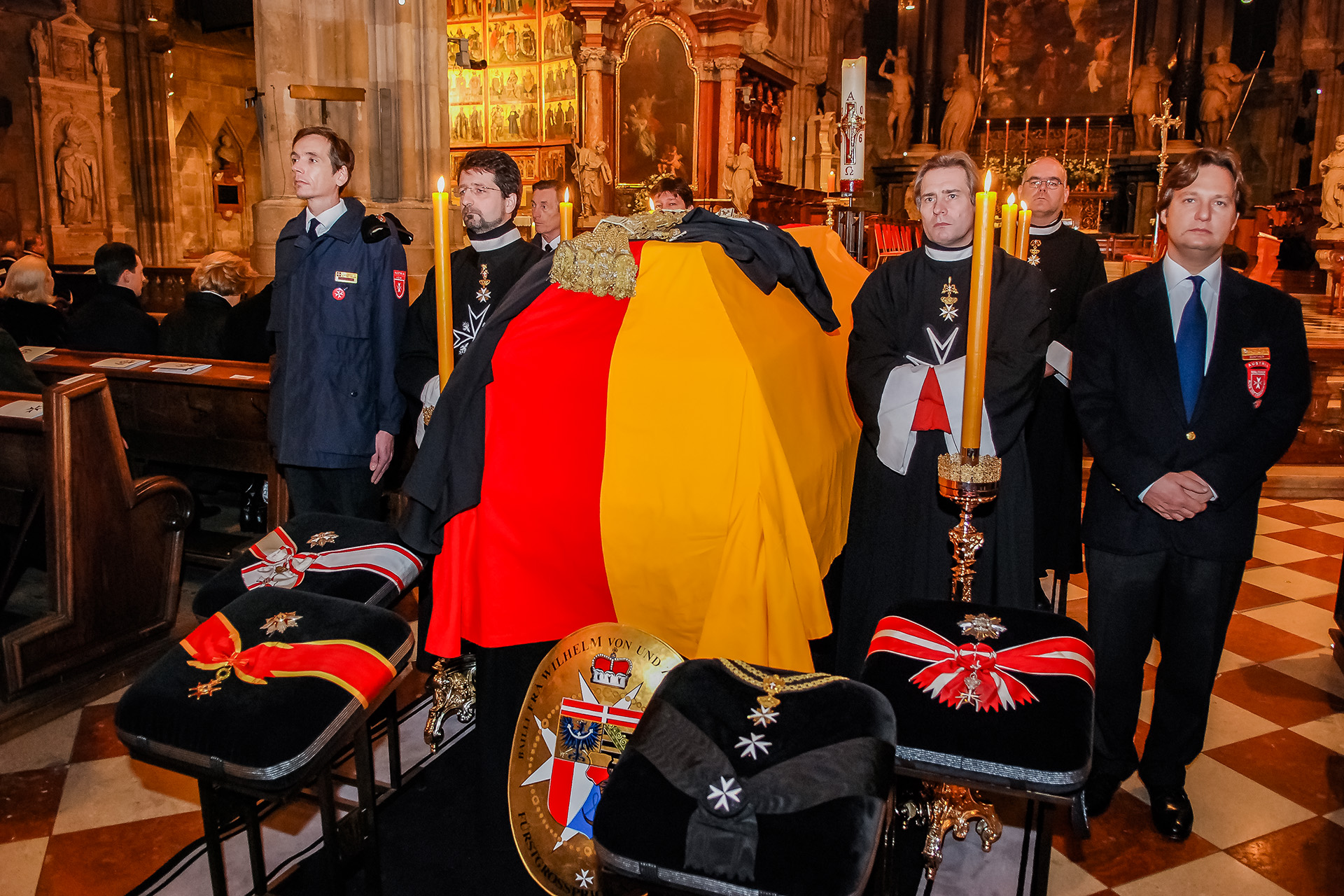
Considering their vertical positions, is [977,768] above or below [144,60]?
below

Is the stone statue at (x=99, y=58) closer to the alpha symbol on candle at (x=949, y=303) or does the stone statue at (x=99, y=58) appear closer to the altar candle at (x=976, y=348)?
the alpha symbol on candle at (x=949, y=303)

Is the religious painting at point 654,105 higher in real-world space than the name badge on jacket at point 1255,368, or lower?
higher

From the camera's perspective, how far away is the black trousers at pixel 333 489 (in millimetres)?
2865

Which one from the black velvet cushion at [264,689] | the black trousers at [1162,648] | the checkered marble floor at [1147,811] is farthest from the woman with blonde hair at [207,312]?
the black trousers at [1162,648]

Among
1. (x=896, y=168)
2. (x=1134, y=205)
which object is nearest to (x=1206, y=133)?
(x=1134, y=205)

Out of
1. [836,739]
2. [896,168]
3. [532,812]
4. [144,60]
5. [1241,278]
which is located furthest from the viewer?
A: [896,168]

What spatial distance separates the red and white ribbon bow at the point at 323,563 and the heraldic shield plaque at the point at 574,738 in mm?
455

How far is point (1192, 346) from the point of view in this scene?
216cm

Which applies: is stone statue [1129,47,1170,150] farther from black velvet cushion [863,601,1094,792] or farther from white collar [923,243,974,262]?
black velvet cushion [863,601,1094,792]

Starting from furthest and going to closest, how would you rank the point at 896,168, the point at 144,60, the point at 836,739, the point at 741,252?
the point at 896,168, the point at 144,60, the point at 741,252, the point at 836,739

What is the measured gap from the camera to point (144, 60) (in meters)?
12.9

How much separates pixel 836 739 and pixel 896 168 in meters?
16.8

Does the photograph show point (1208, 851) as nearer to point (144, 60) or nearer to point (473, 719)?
point (473, 719)

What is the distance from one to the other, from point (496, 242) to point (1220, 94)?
51.8 ft
